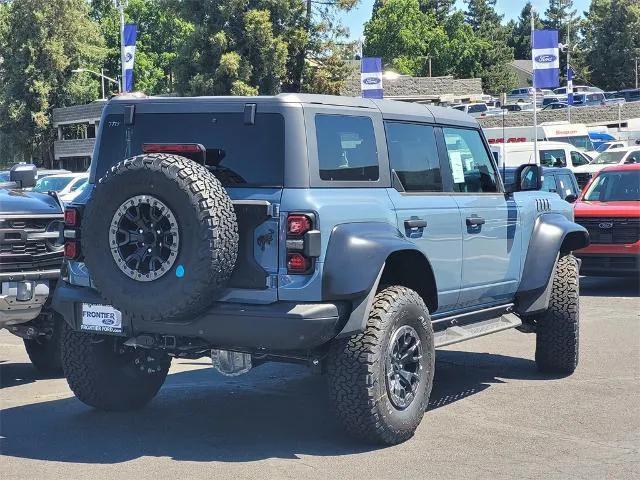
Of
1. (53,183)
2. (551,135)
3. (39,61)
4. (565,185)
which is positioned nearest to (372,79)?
(551,135)

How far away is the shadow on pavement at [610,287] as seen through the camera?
1420 centimetres

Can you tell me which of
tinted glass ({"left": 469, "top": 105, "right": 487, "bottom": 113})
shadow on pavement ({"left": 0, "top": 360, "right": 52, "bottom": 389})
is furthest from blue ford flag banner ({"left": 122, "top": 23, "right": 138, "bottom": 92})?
tinted glass ({"left": 469, "top": 105, "right": 487, "bottom": 113})

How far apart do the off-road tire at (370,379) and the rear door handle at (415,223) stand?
1.76 ft

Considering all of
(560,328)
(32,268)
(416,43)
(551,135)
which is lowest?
(560,328)

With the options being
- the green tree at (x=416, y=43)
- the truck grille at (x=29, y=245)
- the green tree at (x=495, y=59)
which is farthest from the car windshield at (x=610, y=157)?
the green tree at (x=495, y=59)

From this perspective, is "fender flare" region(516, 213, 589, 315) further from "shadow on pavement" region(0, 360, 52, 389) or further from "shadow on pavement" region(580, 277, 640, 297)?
"shadow on pavement" region(580, 277, 640, 297)

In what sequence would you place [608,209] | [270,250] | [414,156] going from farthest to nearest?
[608,209] → [414,156] → [270,250]

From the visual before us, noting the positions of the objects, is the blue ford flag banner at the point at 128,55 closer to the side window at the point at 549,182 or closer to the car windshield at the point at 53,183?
the car windshield at the point at 53,183

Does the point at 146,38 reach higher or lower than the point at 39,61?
higher

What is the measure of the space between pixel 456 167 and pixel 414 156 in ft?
2.08

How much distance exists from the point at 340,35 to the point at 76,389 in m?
46.5

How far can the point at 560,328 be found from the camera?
8.24 meters

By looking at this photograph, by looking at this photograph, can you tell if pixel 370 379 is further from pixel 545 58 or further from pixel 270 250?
→ pixel 545 58

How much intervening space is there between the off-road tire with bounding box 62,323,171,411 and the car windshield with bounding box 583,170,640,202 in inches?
387
